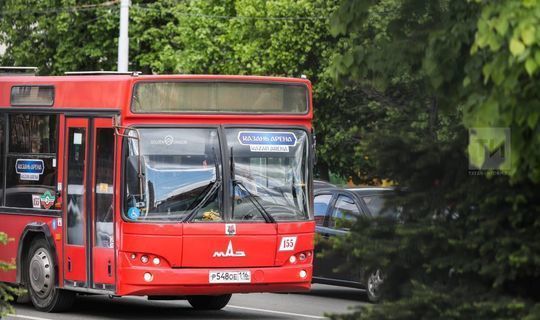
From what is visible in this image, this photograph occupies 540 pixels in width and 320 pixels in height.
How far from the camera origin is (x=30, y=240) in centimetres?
1545

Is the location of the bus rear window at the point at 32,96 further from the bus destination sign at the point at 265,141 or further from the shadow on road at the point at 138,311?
the bus destination sign at the point at 265,141

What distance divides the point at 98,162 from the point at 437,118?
7.57m

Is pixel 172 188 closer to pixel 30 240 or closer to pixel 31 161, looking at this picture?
pixel 31 161

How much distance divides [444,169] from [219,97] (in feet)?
24.8

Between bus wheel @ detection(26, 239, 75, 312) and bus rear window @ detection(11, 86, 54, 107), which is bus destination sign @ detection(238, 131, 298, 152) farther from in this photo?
bus wheel @ detection(26, 239, 75, 312)

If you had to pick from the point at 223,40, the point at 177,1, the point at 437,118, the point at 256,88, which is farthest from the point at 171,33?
the point at 437,118

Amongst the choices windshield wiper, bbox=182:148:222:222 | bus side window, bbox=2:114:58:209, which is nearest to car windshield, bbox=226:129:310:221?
windshield wiper, bbox=182:148:222:222

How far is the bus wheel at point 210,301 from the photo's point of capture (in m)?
15.9

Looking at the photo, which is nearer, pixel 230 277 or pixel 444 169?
pixel 444 169

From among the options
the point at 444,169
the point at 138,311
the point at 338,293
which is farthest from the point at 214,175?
the point at 444,169

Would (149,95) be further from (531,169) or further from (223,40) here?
(223,40)

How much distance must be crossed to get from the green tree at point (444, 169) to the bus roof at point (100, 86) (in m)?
6.77

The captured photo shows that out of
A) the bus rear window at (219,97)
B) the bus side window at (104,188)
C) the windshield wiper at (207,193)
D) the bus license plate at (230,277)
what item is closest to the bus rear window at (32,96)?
the bus side window at (104,188)

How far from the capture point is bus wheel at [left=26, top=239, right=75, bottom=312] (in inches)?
588
